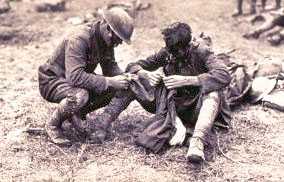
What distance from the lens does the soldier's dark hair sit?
216 inches

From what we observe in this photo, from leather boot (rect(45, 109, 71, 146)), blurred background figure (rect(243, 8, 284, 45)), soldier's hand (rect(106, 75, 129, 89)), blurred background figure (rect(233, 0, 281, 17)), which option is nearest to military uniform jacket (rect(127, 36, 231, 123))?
soldier's hand (rect(106, 75, 129, 89))

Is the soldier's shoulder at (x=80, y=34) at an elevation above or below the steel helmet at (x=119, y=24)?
below

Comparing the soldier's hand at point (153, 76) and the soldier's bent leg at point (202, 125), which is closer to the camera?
the soldier's bent leg at point (202, 125)

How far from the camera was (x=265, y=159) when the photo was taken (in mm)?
5508

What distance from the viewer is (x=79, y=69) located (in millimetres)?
5461

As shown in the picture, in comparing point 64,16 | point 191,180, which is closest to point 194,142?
point 191,180

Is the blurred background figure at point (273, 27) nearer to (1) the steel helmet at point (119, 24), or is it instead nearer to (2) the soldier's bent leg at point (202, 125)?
(2) the soldier's bent leg at point (202, 125)

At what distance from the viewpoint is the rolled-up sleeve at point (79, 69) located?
5465 mm

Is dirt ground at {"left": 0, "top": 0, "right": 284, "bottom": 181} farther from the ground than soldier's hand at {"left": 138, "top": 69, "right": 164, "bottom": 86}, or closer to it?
closer to it

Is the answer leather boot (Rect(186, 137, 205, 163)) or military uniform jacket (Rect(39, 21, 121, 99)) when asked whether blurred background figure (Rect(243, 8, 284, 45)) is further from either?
leather boot (Rect(186, 137, 205, 163))

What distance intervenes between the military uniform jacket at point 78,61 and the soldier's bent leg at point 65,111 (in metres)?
0.11

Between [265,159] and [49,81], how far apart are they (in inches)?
98.9

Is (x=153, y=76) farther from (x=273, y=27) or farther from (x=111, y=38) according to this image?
(x=273, y=27)

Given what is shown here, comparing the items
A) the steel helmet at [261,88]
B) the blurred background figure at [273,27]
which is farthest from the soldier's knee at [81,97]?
the blurred background figure at [273,27]
